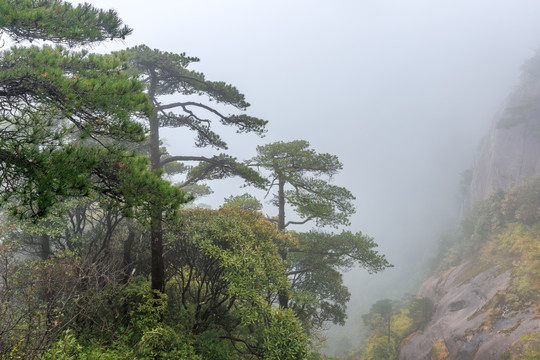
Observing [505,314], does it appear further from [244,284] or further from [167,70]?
[167,70]

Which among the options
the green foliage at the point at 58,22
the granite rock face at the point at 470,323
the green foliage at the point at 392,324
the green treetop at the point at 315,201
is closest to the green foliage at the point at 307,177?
the green treetop at the point at 315,201

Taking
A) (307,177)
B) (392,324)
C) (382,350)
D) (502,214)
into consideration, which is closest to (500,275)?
(502,214)

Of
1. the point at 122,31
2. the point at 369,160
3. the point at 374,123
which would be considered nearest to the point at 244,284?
the point at 122,31

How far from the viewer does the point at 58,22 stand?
15.1 ft

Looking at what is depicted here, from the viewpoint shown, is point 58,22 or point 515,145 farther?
point 515,145

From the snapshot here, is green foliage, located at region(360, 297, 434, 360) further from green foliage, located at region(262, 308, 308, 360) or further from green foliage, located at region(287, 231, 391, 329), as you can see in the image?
green foliage, located at region(262, 308, 308, 360)

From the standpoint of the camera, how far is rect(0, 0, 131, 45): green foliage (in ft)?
13.2

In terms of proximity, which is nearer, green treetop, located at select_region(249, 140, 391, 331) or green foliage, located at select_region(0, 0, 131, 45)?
green foliage, located at select_region(0, 0, 131, 45)

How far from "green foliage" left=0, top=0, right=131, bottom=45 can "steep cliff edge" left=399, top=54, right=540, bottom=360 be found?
63.6ft

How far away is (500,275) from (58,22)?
26087 mm

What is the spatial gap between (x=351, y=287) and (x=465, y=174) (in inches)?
1345

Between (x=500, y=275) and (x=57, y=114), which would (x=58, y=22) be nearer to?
(x=57, y=114)

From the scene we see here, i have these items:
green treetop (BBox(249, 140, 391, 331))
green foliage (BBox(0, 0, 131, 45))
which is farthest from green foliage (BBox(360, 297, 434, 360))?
green foliage (BBox(0, 0, 131, 45))

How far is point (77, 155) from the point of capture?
3695 millimetres
